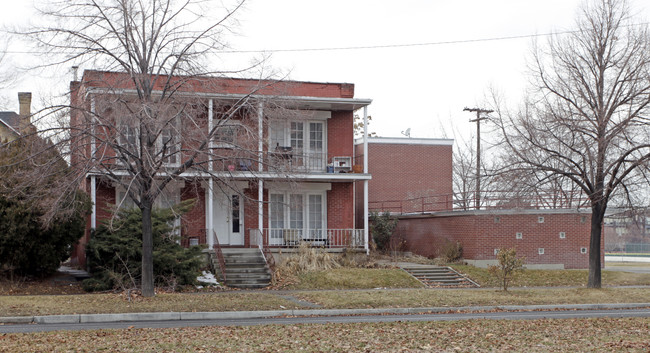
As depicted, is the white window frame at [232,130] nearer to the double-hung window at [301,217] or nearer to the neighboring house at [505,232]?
the double-hung window at [301,217]

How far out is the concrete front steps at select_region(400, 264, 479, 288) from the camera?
932 inches

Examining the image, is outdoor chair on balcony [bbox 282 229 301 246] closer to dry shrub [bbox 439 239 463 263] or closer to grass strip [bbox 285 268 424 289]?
grass strip [bbox 285 268 424 289]

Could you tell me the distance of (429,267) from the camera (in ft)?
84.2

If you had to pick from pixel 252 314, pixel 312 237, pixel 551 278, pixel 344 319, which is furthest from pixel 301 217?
pixel 344 319

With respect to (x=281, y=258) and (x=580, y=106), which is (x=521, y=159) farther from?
(x=281, y=258)

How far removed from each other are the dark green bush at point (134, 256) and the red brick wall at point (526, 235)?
1131 centimetres

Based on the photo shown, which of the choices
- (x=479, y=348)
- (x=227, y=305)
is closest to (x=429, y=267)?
(x=227, y=305)

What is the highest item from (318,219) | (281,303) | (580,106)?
(580,106)

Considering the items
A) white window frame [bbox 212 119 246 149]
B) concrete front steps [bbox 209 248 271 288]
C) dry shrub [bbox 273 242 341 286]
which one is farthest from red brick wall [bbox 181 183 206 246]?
white window frame [bbox 212 119 246 149]

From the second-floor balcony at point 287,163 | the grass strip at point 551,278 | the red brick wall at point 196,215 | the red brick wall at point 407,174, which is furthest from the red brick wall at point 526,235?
the red brick wall at point 196,215

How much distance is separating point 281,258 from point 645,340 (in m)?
15.7

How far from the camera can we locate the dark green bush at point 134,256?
20125 mm

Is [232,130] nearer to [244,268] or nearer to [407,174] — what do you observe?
[244,268]

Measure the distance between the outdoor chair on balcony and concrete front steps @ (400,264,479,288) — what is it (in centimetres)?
435
